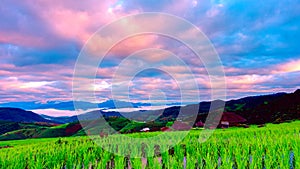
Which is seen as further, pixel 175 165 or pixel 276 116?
pixel 276 116

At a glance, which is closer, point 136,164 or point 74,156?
point 136,164

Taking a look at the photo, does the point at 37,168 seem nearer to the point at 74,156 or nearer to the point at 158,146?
the point at 74,156

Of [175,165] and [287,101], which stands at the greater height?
[287,101]

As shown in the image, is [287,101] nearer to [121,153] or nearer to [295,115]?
[295,115]

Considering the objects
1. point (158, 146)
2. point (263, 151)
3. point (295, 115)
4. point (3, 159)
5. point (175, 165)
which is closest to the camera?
point (175, 165)

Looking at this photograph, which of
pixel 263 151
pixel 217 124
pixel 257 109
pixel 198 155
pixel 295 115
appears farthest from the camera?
pixel 257 109

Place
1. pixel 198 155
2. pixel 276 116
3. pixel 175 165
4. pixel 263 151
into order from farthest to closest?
1. pixel 276 116
2. pixel 263 151
3. pixel 198 155
4. pixel 175 165

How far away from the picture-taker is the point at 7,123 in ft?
91.1

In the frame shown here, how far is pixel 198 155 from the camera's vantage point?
24.8 feet

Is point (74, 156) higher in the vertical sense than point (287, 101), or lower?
lower

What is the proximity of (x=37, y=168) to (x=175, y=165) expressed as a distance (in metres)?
2.92

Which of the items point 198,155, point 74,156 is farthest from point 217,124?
point 74,156

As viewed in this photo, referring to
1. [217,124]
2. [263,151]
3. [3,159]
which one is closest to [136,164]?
[3,159]

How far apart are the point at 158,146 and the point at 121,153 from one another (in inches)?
54.9
